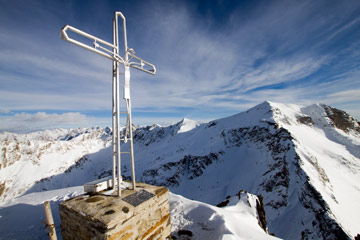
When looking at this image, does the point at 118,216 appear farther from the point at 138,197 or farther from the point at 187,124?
the point at 187,124

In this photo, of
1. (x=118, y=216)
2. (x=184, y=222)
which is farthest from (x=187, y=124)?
(x=118, y=216)

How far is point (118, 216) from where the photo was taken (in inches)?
153

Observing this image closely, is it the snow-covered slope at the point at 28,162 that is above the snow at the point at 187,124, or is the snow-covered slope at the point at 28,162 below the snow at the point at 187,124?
below

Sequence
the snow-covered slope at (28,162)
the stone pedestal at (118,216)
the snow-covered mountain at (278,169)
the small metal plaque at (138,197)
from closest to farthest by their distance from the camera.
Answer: the stone pedestal at (118,216)
the small metal plaque at (138,197)
the snow-covered mountain at (278,169)
the snow-covered slope at (28,162)

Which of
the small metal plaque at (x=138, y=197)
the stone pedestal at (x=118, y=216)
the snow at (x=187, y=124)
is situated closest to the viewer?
the stone pedestal at (x=118, y=216)

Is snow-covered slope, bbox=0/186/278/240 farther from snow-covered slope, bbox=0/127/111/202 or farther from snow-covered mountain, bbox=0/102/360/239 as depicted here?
snow-covered slope, bbox=0/127/111/202

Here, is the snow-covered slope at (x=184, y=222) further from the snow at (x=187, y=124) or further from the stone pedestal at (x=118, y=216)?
the snow at (x=187, y=124)

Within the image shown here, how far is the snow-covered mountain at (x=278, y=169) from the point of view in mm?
23953

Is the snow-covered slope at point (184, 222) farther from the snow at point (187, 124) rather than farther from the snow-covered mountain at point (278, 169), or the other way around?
the snow at point (187, 124)

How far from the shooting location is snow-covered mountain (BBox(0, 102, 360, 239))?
24.0m

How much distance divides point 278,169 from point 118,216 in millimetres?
38513

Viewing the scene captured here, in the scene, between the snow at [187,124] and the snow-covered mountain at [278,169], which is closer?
the snow-covered mountain at [278,169]

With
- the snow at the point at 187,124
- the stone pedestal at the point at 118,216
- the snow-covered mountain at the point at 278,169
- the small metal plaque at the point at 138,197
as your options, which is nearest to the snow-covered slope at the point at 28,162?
the snow-covered mountain at the point at 278,169

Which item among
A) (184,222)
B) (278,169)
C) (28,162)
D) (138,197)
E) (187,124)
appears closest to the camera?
(138,197)
